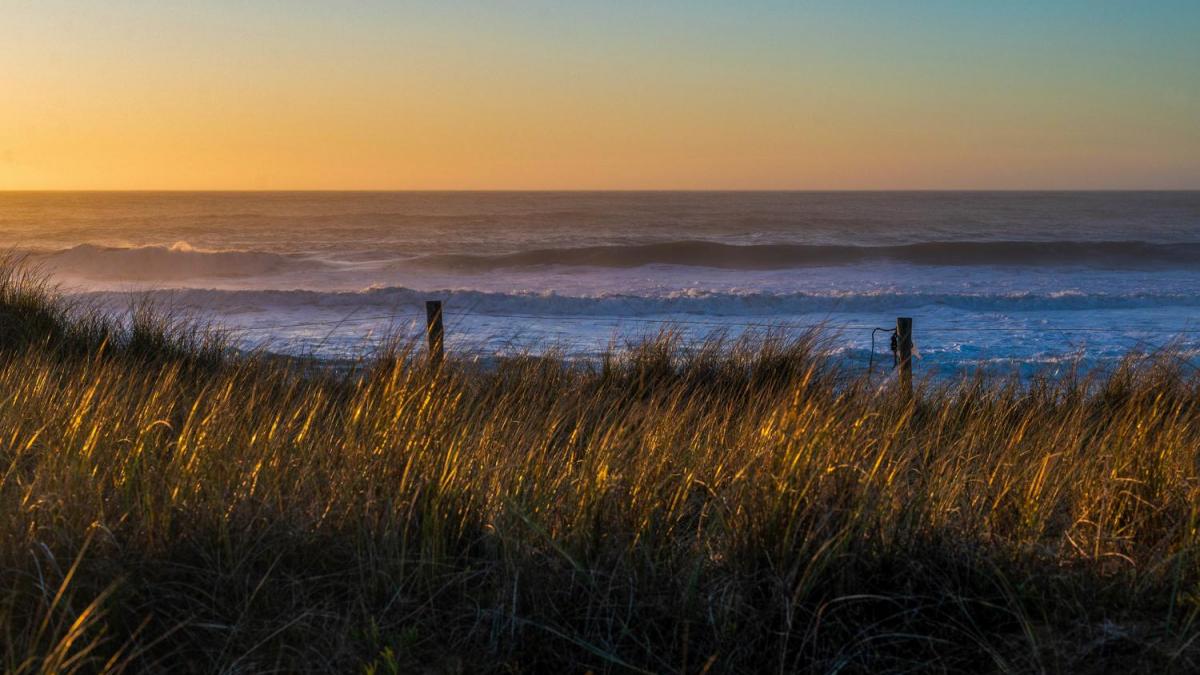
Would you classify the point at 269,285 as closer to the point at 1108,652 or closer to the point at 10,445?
the point at 10,445

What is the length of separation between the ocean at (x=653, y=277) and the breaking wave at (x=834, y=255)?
165mm

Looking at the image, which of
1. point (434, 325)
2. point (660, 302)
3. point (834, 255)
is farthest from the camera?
point (834, 255)

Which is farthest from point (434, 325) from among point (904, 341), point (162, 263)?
point (162, 263)

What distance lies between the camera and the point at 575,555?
3.52 meters

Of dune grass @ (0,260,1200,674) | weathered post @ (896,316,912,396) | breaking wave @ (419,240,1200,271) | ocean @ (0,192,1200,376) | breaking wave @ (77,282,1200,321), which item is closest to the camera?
dune grass @ (0,260,1200,674)

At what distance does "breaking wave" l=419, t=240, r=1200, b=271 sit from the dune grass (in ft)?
106

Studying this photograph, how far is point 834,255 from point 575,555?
1513 inches

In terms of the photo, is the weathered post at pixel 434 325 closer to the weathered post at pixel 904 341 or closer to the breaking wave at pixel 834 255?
the weathered post at pixel 904 341

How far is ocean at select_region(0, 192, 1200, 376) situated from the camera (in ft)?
55.2

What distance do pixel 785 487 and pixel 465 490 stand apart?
1.33 metres

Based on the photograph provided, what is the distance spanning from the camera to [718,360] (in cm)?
918

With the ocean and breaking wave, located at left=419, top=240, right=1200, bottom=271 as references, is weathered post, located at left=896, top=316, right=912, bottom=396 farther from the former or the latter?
breaking wave, located at left=419, top=240, right=1200, bottom=271

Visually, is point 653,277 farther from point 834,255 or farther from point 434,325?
point 434,325

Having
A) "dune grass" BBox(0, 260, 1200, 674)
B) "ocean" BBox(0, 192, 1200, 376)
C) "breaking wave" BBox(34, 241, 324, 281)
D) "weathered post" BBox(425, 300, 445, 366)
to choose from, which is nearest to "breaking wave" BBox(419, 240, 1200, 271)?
"ocean" BBox(0, 192, 1200, 376)
